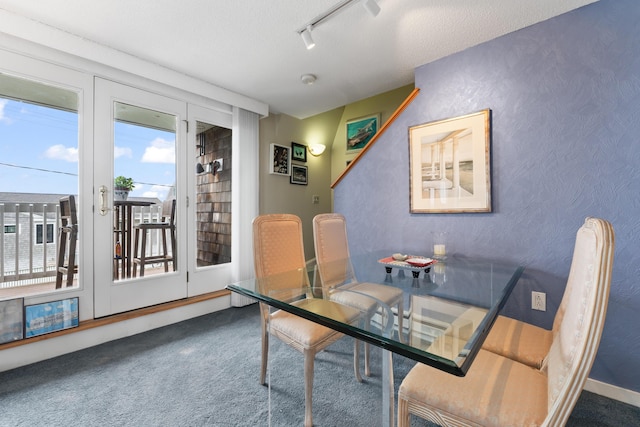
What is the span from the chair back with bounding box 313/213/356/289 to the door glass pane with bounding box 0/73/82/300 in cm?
198

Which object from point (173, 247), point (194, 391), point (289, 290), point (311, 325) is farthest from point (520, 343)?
point (173, 247)

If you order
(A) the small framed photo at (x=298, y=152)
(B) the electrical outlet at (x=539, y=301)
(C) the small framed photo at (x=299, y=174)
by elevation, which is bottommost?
(B) the electrical outlet at (x=539, y=301)

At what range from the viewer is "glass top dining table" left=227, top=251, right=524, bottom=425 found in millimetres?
818

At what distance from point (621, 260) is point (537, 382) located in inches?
49.7

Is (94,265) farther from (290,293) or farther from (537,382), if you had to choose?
(537,382)

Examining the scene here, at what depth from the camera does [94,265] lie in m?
2.31

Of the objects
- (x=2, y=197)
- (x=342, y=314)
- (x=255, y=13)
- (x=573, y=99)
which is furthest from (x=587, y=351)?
(x=2, y=197)

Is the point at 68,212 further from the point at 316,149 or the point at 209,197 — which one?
the point at 316,149

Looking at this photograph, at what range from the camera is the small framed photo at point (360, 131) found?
379 centimetres

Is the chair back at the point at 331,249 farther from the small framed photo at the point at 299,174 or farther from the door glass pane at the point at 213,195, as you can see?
the small framed photo at the point at 299,174

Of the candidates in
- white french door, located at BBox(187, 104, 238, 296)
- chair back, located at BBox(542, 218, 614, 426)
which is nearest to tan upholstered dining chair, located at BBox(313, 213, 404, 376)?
chair back, located at BBox(542, 218, 614, 426)

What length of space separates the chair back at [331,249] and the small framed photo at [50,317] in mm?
1993

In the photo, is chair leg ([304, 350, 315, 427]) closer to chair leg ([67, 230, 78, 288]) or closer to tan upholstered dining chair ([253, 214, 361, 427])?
tan upholstered dining chair ([253, 214, 361, 427])

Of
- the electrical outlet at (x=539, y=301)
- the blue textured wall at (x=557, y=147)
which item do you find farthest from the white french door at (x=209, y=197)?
the electrical outlet at (x=539, y=301)
